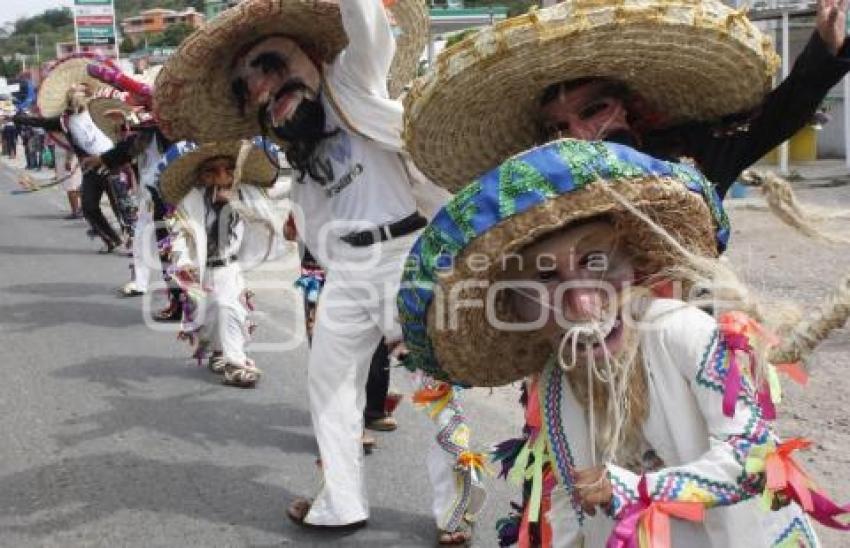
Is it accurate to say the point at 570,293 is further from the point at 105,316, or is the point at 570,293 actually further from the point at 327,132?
the point at 105,316

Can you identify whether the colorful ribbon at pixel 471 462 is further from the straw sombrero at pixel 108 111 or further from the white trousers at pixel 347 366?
the straw sombrero at pixel 108 111

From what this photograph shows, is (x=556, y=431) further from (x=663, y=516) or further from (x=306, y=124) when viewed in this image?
(x=306, y=124)

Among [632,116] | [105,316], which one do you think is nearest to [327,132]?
[632,116]

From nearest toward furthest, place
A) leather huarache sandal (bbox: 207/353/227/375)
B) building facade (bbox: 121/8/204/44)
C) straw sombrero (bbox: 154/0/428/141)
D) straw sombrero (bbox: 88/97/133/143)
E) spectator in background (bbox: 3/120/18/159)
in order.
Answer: straw sombrero (bbox: 154/0/428/141)
leather huarache sandal (bbox: 207/353/227/375)
straw sombrero (bbox: 88/97/133/143)
spectator in background (bbox: 3/120/18/159)
building facade (bbox: 121/8/204/44)

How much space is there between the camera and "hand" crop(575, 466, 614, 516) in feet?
5.65

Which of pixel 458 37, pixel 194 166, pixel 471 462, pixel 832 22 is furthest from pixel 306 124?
pixel 194 166

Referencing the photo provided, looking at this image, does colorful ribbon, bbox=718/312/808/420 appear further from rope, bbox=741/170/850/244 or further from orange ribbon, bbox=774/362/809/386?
rope, bbox=741/170/850/244

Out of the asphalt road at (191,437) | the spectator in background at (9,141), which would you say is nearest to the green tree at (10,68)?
the spectator in background at (9,141)

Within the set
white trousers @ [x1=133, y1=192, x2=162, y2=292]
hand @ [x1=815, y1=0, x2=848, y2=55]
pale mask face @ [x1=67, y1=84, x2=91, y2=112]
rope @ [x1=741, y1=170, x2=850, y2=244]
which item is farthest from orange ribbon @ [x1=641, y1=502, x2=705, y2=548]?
pale mask face @ [x1=67, y1=84, x2=91, y2=112]

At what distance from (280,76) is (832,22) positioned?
196 cm

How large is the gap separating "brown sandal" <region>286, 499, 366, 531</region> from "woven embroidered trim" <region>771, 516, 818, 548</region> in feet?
7.03

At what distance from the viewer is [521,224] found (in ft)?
5.52

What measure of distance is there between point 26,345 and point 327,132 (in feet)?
15.0

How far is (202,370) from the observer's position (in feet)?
20.9
